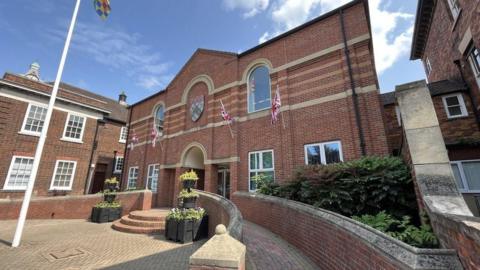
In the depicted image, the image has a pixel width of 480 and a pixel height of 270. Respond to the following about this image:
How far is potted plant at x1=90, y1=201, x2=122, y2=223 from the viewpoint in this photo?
11039mm

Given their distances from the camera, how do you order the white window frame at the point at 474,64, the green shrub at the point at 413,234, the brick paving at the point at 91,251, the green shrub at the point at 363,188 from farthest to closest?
the white window frame at the point at 474,64
the brick paving at the point at 91,251
the green shrub at the point at 363,188
the green shrub at the point at 413,234

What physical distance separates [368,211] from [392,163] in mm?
1372

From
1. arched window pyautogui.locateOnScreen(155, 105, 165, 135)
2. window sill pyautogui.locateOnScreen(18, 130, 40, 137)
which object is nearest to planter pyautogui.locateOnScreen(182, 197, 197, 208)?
arched window pyautogui.locateOnScreen(155, 105, 165, 135)

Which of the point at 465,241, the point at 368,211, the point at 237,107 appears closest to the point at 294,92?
the point at 237,107

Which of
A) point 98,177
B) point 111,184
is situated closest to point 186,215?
point 111,184

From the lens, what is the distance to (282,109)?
10742mm

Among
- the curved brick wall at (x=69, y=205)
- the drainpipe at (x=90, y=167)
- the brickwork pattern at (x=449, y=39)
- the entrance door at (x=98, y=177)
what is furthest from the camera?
the entrance door at (x=98, y=177)

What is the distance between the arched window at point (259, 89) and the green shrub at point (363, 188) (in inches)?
240

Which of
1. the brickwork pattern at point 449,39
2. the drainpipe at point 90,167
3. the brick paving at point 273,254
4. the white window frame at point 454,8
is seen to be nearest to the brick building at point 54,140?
the drainpipe at point 90,167

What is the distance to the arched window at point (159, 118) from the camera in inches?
703

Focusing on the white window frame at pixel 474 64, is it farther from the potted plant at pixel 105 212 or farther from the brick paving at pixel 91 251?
the potted plant at pixel 105 212

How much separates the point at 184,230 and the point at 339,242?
17.0ft

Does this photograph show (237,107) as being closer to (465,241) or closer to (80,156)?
(465,241)

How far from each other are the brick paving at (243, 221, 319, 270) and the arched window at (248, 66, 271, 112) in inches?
284
